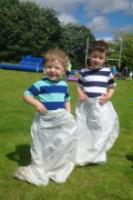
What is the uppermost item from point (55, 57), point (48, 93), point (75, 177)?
point (55, 57)

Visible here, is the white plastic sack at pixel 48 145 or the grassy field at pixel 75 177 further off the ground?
the white plastic sack at pixel 48 145

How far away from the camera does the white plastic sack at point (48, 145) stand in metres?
5.56

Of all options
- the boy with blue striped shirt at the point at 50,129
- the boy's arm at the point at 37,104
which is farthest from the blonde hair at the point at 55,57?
the boy's arm at the point at 37,104

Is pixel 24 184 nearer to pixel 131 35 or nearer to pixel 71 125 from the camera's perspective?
pixel 71 125

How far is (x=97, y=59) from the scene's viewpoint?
6531 millimetres

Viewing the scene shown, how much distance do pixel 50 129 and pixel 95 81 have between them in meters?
Result: 1.35

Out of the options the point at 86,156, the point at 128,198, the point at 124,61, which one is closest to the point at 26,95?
the point at 86,156

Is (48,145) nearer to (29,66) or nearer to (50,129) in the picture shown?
(50,129)

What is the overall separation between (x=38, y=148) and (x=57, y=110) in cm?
56

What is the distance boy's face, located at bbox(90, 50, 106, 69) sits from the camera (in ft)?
21.2

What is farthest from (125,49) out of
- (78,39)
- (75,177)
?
(75,177)

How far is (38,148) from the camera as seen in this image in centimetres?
558

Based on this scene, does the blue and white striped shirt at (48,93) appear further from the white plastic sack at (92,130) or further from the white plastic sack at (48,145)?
the white plastic sack at (92,130)

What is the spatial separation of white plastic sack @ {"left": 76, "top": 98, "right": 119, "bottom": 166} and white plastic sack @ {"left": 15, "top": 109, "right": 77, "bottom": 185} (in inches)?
31.2
